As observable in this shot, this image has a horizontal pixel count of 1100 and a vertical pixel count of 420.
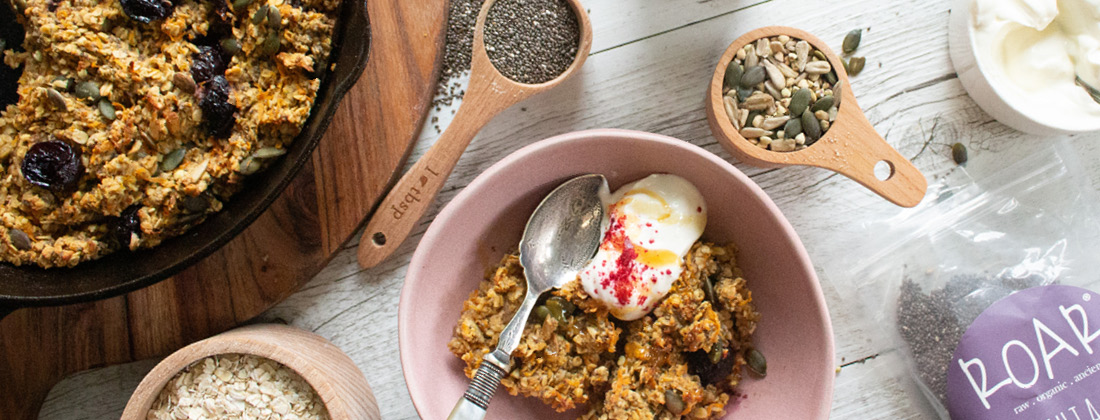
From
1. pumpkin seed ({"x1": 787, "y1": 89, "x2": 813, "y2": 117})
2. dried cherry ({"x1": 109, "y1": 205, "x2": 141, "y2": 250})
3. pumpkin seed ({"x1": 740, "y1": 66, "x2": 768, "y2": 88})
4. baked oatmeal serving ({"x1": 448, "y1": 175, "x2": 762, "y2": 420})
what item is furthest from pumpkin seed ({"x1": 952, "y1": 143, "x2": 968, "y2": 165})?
dried cherry ({"x1": 109, "y1": 205, "x2": 141, "y2": 250})

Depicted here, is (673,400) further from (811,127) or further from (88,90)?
(88,90)

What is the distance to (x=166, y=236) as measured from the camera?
1611 mm

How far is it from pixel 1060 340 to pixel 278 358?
2.12 metres

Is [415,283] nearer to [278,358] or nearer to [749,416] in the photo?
[278,358]

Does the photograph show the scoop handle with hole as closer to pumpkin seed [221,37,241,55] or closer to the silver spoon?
the silver spoon

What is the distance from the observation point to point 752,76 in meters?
1.83

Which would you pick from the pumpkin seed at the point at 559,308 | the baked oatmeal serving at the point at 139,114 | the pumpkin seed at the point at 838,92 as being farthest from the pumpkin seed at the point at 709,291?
the baked oatmeal serving at the point at 139,114

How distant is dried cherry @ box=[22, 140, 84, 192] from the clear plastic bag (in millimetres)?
1982

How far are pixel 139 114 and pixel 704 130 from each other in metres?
1.46

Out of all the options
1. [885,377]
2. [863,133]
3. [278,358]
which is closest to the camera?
[278,358]

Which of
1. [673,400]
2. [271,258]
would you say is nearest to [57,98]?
[271,258]

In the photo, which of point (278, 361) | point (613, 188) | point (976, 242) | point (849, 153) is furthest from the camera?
point (976, 242)

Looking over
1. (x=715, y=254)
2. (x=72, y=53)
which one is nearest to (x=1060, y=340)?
(x=715, y=254)

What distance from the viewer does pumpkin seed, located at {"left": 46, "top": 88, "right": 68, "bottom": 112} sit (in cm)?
152
